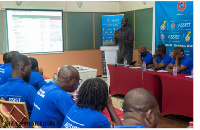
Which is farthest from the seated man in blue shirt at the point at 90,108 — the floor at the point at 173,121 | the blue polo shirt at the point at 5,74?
the floor at the point at 173,121

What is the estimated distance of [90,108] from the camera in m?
1.64

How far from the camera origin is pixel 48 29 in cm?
757

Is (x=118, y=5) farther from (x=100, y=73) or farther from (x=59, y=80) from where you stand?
(x=59, y=80)

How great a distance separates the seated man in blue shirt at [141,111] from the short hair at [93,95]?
0.32 metres

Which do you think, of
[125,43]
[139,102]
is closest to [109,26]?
[125,43]

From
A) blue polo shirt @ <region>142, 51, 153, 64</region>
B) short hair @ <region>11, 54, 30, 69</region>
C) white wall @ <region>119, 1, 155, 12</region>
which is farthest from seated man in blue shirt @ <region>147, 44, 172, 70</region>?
short hair @ <region>11, 54, 30, 69</region>

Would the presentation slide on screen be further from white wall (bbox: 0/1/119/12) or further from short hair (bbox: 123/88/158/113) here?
short hair (bbox: 123/88/158/113)

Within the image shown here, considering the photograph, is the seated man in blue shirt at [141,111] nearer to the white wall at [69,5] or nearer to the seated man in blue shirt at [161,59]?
the seated man in blue shirt at [161,59]

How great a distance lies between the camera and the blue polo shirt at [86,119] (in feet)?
5.10

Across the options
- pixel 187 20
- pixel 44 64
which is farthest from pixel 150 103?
pixel 44 64

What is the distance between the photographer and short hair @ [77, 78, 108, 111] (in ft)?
5.46

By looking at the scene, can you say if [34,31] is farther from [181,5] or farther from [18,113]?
[18,113]

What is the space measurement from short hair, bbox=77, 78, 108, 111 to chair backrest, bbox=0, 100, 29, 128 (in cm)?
64

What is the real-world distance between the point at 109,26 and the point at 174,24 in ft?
9.42
